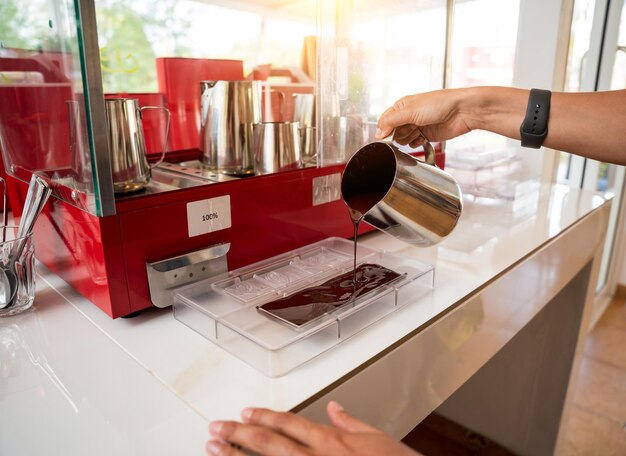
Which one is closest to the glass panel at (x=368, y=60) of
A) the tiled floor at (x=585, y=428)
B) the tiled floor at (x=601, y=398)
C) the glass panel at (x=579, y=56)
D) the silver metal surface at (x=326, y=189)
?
the silver metal surface at (x=326, y=189)

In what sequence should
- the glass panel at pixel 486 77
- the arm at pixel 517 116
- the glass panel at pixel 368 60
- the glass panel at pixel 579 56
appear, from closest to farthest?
the arm at pixel 517 116
the glass panel at pixel 368 60
the glass panel at pixel 486 77
the glass panel at pixel 579 56

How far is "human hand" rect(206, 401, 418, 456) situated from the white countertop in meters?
0.03

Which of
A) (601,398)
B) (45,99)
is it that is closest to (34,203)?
(45,99)

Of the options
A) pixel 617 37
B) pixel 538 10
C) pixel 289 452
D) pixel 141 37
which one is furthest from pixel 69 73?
pixel 617 37

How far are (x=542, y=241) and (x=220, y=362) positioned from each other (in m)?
0.75

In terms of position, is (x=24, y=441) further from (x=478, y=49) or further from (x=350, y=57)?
(x=478, y=49)

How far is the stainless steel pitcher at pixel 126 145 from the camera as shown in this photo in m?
0.65

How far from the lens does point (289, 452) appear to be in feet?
1.35

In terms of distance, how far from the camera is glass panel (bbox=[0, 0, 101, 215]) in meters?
0.62

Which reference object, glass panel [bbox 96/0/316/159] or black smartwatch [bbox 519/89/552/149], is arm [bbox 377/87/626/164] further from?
glass panel [bbox 96/0/316/159]

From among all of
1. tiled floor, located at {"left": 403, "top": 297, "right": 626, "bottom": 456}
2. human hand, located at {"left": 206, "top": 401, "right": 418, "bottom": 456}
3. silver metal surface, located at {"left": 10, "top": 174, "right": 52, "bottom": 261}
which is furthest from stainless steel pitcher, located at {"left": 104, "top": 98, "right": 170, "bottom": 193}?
tiled floor, located at {"left": 403, "top": 297, "right": 626, "bottom": 456}

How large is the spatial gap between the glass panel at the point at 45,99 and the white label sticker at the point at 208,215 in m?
0.13

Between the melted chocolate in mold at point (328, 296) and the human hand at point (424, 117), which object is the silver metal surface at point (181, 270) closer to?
the melted chocolate in mold at point (328, 296)

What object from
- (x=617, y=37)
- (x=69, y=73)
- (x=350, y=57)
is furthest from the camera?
(x=617, y=37)
